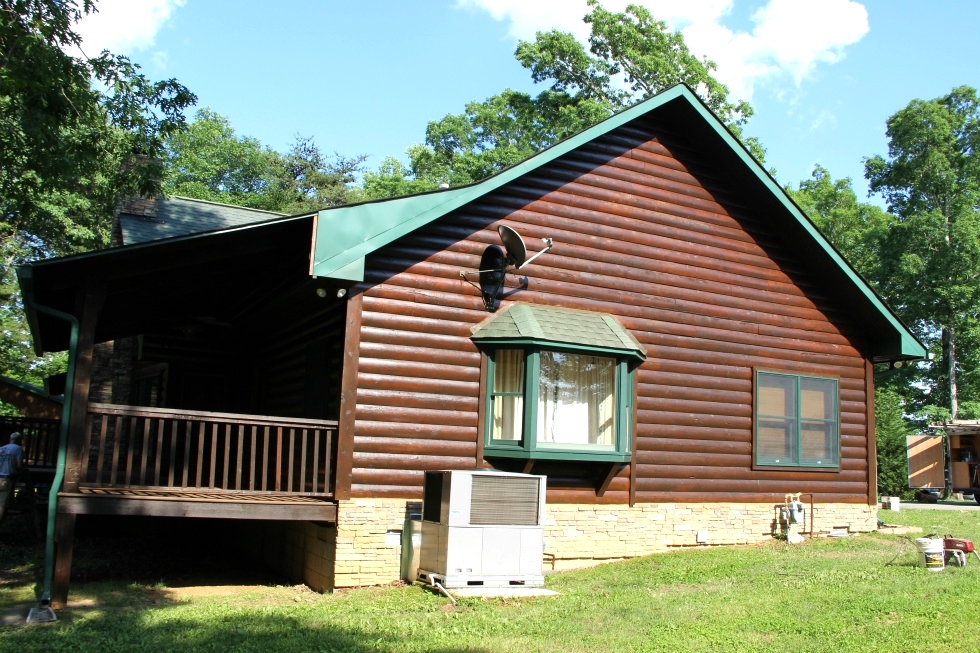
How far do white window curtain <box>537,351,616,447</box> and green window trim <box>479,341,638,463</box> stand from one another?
0.10m

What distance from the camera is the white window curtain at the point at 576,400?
12062mm

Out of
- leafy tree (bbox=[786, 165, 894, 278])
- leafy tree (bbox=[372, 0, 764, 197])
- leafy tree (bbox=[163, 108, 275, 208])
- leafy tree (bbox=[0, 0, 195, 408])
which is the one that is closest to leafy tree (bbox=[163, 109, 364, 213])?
leafy tree (bbox=[163, 108, 275, 208])

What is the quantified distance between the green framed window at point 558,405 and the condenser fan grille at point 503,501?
96 centimetres

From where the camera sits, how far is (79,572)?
1216cm

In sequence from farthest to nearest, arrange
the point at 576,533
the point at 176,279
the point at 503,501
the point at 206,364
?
1. the point at 206,364
2. the point at 576,533
3. the point at 176,279
4. the point at 503,501

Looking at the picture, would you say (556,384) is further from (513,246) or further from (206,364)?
(206,364)

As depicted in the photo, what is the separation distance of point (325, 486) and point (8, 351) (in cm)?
3319

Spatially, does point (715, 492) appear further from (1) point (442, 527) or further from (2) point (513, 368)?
(1) point (442, 527)

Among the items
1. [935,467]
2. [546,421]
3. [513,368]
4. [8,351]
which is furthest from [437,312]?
[8,351]

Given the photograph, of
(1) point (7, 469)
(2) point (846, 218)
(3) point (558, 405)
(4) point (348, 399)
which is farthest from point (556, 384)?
(2) point (846, 218)

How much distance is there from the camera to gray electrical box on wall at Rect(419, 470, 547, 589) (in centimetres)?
1019

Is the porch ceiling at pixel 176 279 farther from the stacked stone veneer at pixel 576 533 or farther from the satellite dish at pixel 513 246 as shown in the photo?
the stacked stone veneer at pixel 576 533

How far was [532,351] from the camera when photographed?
11719 millimetres

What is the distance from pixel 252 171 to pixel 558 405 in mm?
45148
